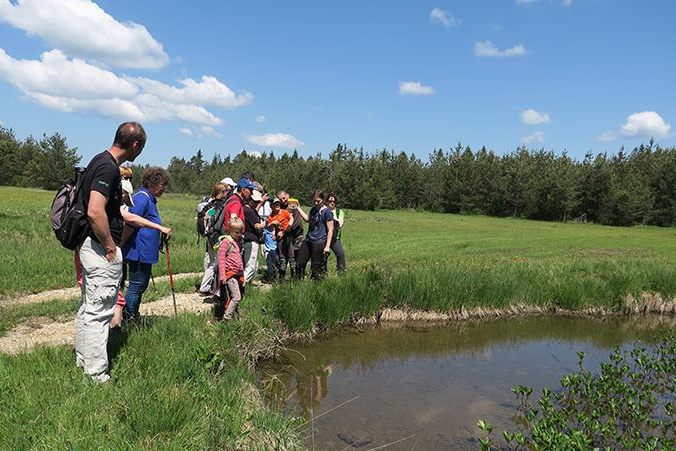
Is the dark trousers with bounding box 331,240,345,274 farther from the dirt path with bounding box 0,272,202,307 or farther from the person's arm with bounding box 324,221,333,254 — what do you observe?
the dirt path with bounding box 0,272,202,307

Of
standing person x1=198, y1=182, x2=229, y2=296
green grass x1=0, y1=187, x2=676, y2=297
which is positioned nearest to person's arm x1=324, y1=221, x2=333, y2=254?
green grass x1=0, y1=187, x2=676, y2=297

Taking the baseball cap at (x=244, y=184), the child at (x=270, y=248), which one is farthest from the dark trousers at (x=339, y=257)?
the baseball cap at (x=244, y=184)

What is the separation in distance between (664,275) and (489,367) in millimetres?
7395

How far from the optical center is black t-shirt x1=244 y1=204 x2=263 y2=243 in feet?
32.3

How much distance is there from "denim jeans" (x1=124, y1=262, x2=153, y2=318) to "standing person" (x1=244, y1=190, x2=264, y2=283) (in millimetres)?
3395

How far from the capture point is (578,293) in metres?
11.5

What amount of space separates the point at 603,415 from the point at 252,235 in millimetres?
6733

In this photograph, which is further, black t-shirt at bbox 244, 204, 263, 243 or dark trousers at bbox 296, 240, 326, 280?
dark trousers at bbox 296, 240, 326, 280

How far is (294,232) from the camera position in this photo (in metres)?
11.5

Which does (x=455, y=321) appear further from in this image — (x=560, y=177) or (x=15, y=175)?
(x=15, y=175)

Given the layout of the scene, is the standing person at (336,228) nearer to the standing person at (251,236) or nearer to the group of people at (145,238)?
the group of people at (145,238)

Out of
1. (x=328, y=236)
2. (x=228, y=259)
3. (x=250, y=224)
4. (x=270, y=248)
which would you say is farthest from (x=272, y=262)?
(x=228, y=259)

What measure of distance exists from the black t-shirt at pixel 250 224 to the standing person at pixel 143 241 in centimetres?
328

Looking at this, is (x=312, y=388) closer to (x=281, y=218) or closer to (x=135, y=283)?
(x=135, y=283)
